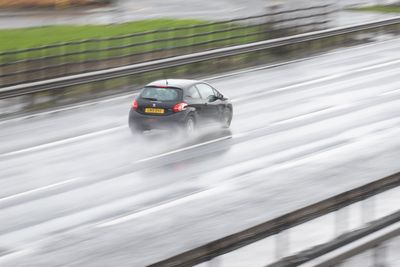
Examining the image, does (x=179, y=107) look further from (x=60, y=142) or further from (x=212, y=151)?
(x=60, y=142)

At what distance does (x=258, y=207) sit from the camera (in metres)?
16.8

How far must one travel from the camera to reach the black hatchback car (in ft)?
72.4

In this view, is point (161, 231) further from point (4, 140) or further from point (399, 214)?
point (4, 140)

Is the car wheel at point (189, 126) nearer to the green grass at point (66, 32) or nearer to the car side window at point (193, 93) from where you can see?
the car side window at point (193, 93)

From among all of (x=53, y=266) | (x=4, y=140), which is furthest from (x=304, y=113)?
(x=53, y=266)

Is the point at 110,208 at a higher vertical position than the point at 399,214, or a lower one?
lower

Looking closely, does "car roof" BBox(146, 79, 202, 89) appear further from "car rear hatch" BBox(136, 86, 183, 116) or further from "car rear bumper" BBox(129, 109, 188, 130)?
"car rear bumper" BBox(129, 109, 188, 130)

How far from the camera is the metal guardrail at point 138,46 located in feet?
96.1

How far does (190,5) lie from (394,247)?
4195 cm

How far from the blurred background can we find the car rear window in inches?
34.3

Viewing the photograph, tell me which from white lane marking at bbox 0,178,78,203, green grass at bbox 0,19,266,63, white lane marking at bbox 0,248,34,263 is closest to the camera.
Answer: white lane marking at bbox 0,248,34,263

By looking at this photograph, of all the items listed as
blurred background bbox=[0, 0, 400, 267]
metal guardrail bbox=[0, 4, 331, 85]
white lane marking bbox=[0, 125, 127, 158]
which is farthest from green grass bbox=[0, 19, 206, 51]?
white lane marking bbox=[0, 125, 127, 158]

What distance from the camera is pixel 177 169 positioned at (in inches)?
781

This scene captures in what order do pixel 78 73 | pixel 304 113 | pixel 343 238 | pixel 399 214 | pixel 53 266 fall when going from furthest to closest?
pixel 78 73
pixel 304 113
pixel 53 266
pixel 399 214
pixel 343 238
